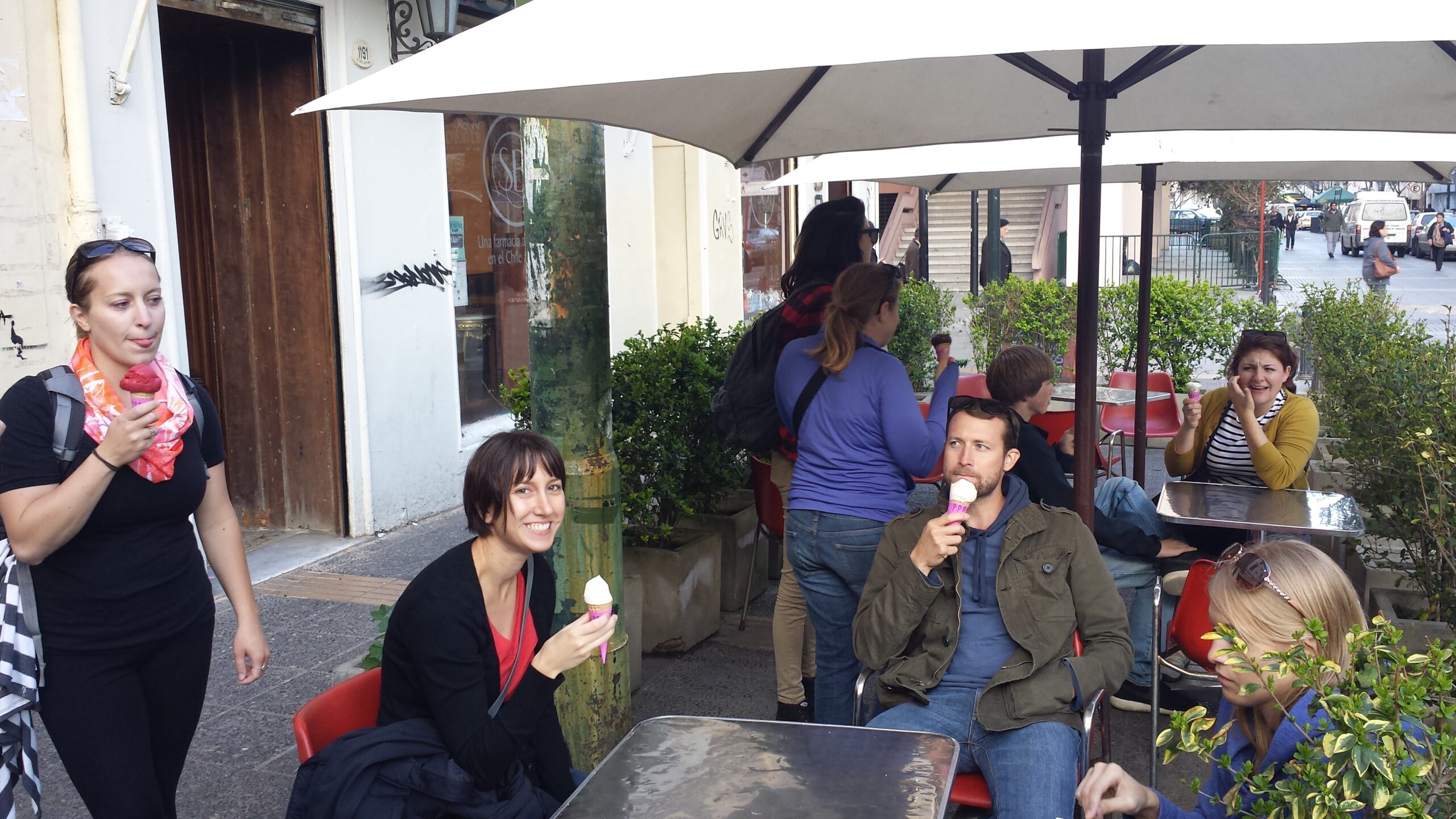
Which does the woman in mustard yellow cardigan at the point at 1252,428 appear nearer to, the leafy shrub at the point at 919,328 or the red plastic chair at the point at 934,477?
the red plastic chair at the point at 934,477

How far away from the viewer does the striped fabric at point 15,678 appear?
235 centimetres

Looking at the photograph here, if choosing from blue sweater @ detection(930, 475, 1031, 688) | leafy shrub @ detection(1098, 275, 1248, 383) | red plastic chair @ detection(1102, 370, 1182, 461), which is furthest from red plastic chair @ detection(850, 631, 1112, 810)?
leafy shrub @ detection(1098, 275, 1248, 383)

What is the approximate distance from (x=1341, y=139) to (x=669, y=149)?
625cm

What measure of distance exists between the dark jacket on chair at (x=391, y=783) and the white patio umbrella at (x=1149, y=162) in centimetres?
344

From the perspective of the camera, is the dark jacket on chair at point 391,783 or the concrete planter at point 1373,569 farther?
the concrete planter at point 1373,569

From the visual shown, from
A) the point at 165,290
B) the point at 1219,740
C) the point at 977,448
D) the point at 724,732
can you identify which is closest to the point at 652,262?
the point at 165,290

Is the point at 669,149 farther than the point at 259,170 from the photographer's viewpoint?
Yes

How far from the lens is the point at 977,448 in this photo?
3.06 m

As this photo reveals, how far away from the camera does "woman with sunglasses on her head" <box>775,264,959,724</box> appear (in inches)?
141

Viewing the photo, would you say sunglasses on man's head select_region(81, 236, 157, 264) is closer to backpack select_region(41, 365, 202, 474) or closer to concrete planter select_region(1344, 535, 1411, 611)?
backpack select_region(41, 365, 202, 474)

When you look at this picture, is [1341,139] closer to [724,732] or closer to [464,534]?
[724,732]

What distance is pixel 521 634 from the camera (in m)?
2.49

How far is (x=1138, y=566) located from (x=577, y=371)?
2312 mm

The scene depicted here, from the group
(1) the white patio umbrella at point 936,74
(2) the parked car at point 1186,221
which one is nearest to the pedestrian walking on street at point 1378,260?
(2) the parked car at point 1186,221
